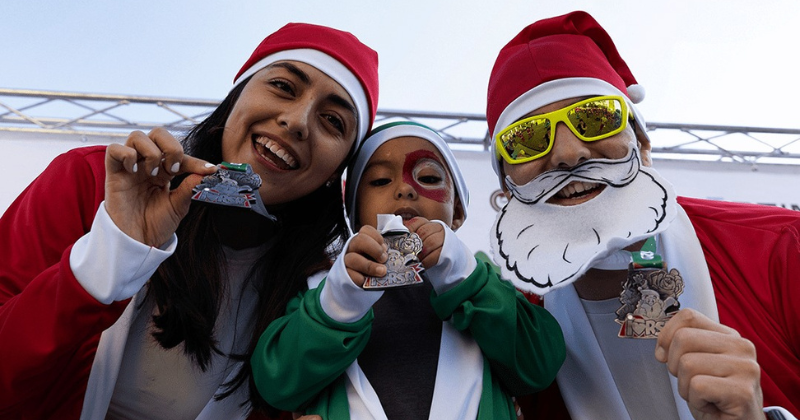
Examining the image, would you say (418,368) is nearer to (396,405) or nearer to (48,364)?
(396,405)

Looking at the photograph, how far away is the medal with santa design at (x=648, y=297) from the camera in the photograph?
137 centimetres

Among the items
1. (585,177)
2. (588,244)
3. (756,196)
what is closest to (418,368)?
(588,244)

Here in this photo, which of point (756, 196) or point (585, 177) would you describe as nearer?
point (585, 177)

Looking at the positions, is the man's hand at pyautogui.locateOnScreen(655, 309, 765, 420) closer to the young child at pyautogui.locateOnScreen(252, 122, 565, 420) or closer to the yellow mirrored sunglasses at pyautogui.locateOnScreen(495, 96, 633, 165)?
the young child at pyautogui.locateOnScreen(252, 122, 565, 420)

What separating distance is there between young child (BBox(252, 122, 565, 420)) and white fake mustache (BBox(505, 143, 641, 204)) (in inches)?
12.4

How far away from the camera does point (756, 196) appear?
17.6ft

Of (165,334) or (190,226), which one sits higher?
(190,226)

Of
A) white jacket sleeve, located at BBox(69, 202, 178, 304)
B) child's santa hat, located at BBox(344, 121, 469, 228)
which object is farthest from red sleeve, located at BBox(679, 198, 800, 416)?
white jacket sleeve, located at BBox(69, 202, 178, 304)

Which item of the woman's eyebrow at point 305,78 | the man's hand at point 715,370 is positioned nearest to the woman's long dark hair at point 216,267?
the woman's eyebrow at point 305,78

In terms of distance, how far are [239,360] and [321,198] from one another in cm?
77

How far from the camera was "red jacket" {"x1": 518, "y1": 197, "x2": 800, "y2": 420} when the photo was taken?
164 cm

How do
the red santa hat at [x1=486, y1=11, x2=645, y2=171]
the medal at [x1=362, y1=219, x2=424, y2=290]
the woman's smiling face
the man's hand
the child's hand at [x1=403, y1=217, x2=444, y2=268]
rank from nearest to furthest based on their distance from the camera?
the man's hand → the medal at [x1=362, y1=219, x2=424, y2=290] → the child's hand at [x1=403, y1=217, x2=444, y2=268] → the red santa hat at [x1=486, y1=11, x2=645, y2=171] → the woman's smiling face

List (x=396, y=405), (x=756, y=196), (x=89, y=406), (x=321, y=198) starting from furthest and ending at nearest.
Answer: (x=756, y=196) < (x=321, y=198) < (x=89, y=406) < (x=396, y=405)

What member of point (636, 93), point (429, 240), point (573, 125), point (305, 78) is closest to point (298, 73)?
point (305, 78)
